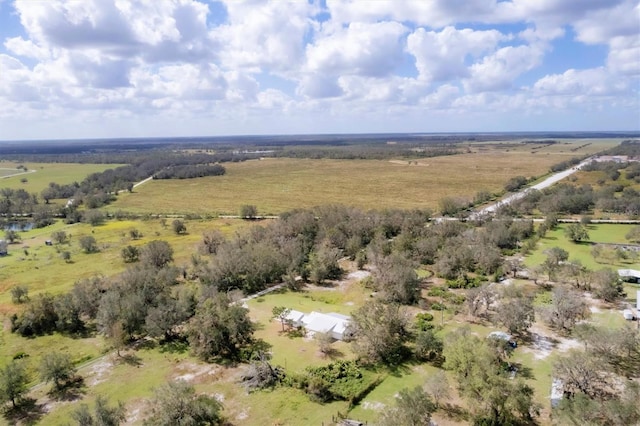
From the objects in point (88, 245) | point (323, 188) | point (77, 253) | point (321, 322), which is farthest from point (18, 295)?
point (323, 188)

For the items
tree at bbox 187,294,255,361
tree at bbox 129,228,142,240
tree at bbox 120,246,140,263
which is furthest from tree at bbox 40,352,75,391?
tree at bbox 129,228,142,240

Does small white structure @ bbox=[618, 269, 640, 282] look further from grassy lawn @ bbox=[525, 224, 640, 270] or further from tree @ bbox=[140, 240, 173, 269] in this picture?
tree @ bbox=[140, 240, 173, 269]

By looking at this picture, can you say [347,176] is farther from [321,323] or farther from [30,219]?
[321,323]

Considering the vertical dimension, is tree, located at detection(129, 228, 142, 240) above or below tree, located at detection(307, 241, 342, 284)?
below

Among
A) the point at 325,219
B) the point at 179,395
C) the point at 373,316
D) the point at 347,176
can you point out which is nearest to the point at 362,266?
the point at 325,219

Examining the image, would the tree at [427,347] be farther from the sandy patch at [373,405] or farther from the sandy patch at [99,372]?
the sandy patch at [99,372]
